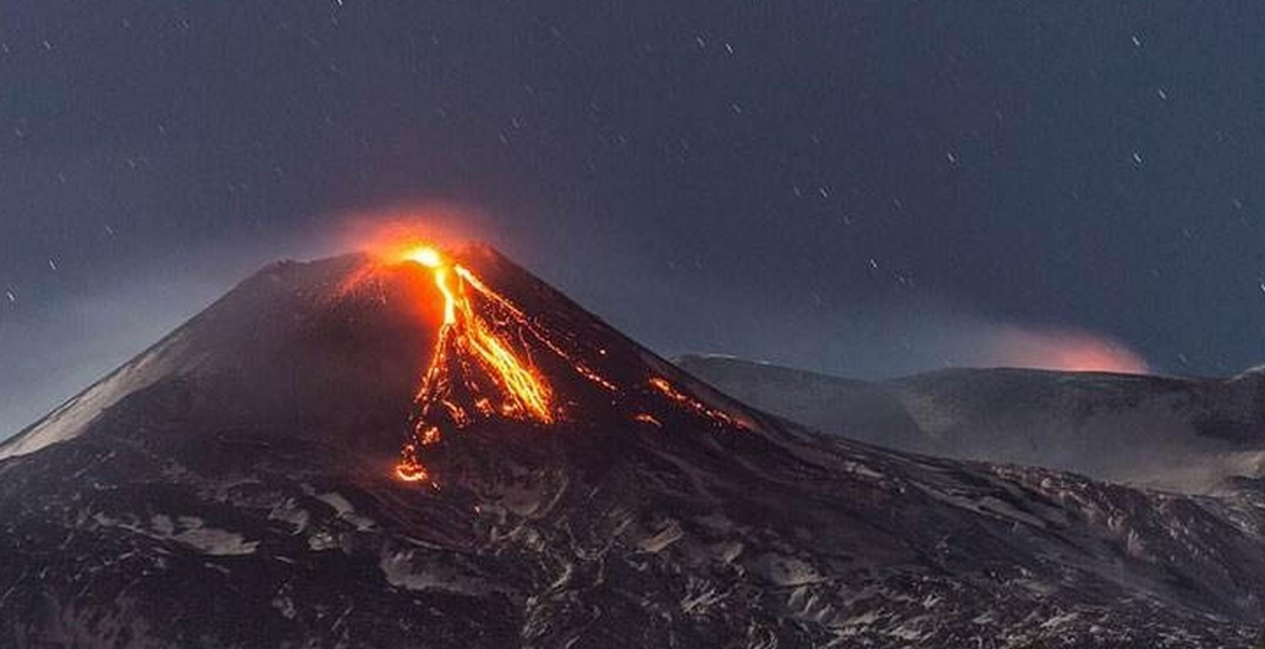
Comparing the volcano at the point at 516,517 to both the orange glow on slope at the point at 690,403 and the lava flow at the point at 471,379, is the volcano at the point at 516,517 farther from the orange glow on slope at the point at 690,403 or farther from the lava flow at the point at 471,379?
the orange glow on slope at the point at 690,403

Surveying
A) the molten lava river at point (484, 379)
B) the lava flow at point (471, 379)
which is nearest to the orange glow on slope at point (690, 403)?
the molten lava river at point (484, 379)

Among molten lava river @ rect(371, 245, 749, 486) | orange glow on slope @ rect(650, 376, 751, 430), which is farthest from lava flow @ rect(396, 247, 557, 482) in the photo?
orange glow on slope @ rect(650, 376, 751, 430)

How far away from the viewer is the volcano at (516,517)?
7931 cm

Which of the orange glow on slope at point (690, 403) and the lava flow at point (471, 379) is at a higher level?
the lava flow at point (471, 379)

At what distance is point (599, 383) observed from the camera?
5103 inches

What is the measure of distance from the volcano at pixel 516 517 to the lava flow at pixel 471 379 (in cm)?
37

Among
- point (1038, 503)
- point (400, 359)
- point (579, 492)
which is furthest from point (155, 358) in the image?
point (1038, 503)

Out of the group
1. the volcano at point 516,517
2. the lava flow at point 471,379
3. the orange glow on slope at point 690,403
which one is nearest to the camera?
the volcano at point 516,517

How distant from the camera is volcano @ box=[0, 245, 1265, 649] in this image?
79312mm

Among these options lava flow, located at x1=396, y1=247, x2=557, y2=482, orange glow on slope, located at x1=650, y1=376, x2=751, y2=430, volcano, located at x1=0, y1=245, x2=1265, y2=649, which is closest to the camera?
volcano, located at x1=0, y1=245, x2=1265, y2=649

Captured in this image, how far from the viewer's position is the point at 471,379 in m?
128

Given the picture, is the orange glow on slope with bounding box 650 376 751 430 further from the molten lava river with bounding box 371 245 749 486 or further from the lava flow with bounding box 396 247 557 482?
the lava flow with bounding box 396 247 557 482

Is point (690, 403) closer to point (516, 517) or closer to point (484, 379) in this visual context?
point (484, 379)

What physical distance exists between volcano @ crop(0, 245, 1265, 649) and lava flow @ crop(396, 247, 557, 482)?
368mm
